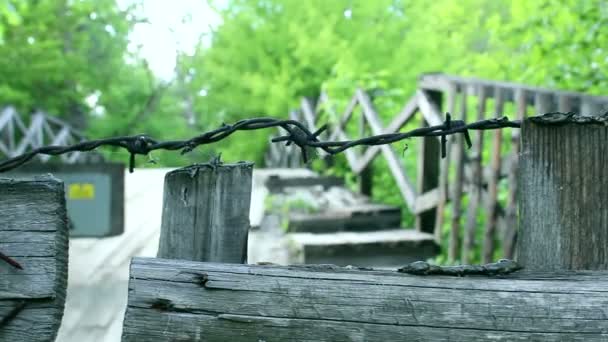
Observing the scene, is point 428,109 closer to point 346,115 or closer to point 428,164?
point 428,164

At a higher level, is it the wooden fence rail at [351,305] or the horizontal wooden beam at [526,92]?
the horizontal wooden beam at [526,92]

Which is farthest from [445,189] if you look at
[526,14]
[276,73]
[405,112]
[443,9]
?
[276,73]

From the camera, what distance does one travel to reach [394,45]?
8703 mm

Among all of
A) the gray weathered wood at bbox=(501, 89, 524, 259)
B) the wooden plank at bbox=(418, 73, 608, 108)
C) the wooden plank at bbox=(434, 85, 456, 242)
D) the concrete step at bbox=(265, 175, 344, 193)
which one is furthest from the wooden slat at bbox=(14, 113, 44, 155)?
the gray weathered wood at bbox=(501, 89, 524, 259)

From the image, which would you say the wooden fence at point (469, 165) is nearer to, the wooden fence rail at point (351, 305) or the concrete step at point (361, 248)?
the concrete step at point (361, 248)

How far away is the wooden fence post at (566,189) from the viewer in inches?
50.8

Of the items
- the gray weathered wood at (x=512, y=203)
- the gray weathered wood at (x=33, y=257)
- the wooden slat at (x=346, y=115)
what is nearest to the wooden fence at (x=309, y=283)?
the gray weathered wood at (x=33, y=257)

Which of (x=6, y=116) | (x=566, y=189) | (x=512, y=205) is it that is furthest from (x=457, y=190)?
(x=6, y=116)

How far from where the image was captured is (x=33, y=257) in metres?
1.22

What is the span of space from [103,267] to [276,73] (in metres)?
5.13

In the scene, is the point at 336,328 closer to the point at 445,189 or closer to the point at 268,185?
the point at 445,189

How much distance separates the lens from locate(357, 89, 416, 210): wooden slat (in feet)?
17.9

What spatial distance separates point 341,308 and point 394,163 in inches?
182

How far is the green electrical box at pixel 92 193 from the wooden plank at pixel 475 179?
2.30m
